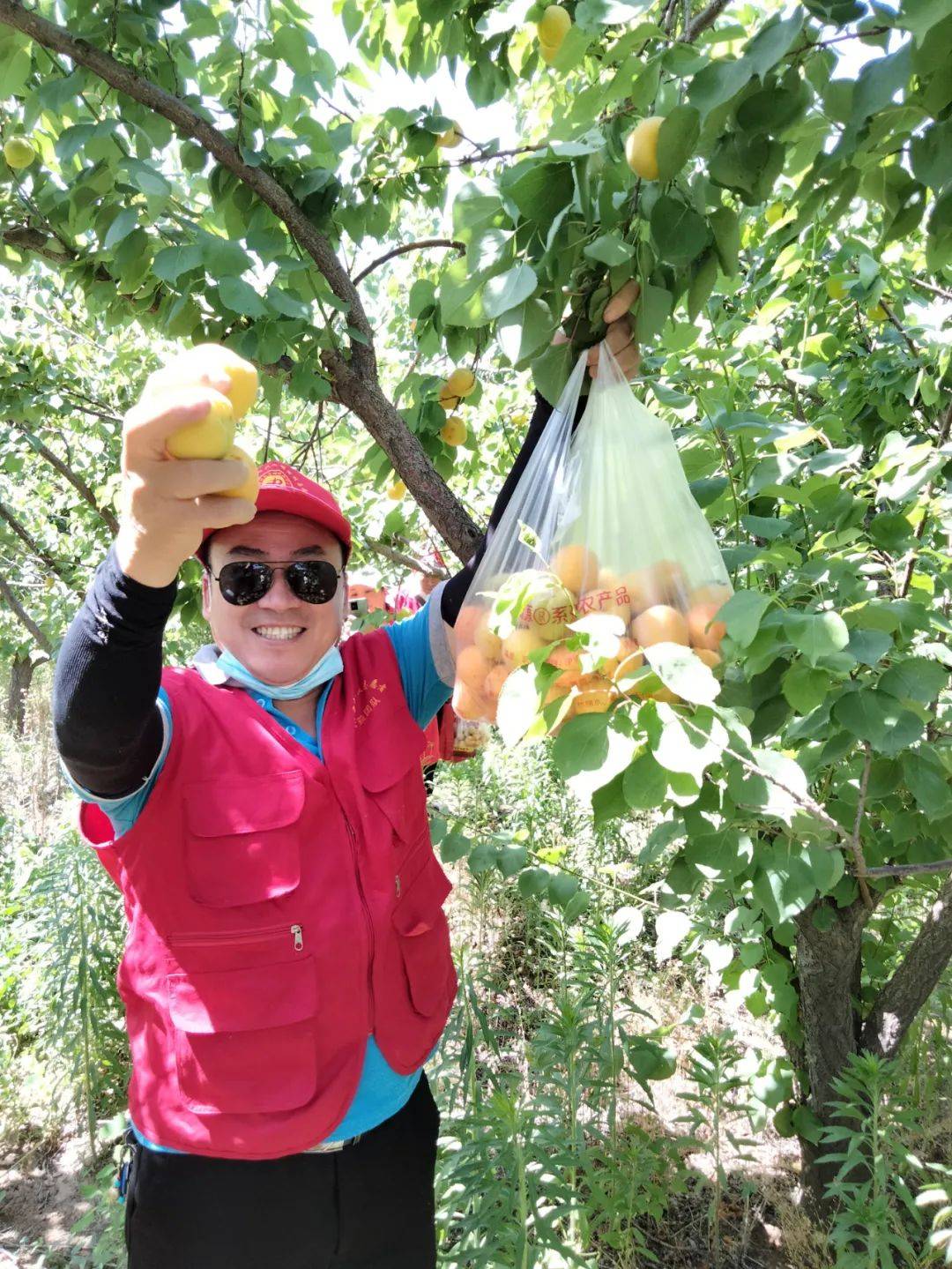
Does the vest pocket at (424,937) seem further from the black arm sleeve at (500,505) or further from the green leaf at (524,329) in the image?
the green leaf at (524,329)

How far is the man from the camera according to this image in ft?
4.25

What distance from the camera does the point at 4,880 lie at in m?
4.25

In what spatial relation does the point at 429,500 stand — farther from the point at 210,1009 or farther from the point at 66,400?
the point at 66,400

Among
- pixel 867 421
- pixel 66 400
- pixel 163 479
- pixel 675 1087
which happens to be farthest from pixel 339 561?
pixel 675 1087

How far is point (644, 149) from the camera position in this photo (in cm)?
99

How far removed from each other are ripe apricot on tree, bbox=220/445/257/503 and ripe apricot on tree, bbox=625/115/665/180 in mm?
583

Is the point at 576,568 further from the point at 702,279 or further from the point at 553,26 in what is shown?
the point at 553,26

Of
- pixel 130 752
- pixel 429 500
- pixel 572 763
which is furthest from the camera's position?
pixel 429 500

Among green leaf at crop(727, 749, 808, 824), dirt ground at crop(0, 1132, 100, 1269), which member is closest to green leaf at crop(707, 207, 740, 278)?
green leaf at crop(727, 749, 808, 824)

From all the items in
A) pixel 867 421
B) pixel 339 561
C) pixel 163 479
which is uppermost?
pixel 867 421

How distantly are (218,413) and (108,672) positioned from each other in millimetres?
368

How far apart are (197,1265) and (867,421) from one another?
2.34m

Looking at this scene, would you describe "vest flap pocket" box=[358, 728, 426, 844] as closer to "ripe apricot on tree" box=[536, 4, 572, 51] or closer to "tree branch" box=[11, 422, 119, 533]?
"ripe apricot on tree" box=[536, 4, 572, 51]

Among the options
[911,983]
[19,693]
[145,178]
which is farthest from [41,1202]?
[19,693]
